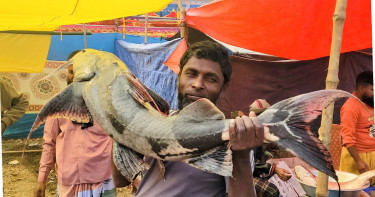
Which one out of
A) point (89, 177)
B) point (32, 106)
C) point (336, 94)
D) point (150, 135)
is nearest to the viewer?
point (336, 94)

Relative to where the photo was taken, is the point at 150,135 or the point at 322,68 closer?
the point at 150,135

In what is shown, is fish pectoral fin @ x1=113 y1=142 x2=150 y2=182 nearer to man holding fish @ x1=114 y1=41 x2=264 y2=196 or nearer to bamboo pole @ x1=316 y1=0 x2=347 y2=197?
man holding fish @ x1=114 y1=41 x2=264 y2=196

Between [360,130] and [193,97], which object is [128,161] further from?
[360,130]

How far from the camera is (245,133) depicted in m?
1.00

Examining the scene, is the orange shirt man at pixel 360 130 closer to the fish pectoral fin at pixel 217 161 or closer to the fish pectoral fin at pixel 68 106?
the fish pectoral fin at pixel 217 161

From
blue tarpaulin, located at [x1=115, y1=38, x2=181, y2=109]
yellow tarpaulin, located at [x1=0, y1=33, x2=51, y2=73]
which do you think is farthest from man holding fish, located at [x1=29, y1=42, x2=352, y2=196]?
yellow tarpaulin, located at [x1=0, y1=33, x2=51, y2=73]

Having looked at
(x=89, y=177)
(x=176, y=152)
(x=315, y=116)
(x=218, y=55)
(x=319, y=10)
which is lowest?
(x=89, y=177)

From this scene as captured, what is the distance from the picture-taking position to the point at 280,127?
102 cm

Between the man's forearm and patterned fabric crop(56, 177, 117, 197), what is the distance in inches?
84.9

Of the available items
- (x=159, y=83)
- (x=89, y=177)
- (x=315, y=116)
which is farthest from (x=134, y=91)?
(x=159, y=83)

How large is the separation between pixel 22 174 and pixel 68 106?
6.35m

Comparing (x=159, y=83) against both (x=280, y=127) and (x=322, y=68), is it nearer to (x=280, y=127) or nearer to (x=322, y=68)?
(x=322, y=68)

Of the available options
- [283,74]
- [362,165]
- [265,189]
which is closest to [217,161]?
[265,189]

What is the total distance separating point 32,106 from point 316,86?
6936 millimetres
